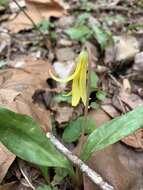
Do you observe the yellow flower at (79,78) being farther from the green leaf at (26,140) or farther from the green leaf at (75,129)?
the green leaf at (75,129)

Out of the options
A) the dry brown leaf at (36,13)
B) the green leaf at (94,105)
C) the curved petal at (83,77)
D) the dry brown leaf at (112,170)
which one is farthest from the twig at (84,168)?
the dry brown leaf at (36,13)

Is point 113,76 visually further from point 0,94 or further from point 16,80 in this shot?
point 0,94

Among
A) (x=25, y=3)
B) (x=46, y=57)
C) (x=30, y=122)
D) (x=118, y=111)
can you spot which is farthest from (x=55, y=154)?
(x=25, y=3)

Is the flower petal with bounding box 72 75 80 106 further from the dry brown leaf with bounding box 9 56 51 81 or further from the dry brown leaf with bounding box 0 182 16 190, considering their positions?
the dry brown leaf with bounding box 9 56 51 81

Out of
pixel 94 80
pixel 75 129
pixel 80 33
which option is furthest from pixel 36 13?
pixel 75 129

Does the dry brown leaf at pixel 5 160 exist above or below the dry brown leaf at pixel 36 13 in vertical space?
below

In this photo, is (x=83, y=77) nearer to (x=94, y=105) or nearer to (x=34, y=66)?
(x=94, y=105)
